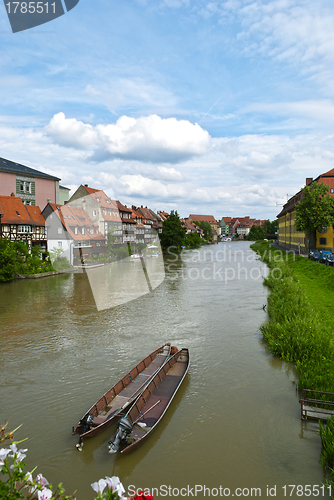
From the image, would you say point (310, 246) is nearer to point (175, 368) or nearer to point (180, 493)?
point (175, 368)

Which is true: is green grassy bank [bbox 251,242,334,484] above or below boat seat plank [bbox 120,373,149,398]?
above

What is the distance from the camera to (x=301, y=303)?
1730 centimetres

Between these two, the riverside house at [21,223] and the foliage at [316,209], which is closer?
the riverside house at [21,223]

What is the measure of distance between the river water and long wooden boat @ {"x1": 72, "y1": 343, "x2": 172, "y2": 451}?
0.33 m

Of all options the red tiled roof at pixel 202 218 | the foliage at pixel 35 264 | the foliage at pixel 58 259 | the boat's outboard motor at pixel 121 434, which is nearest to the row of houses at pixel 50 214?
the foliage at pixel 58 259

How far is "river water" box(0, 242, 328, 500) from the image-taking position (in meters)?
7.30

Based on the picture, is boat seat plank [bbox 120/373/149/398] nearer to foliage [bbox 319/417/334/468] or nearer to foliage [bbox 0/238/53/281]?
foliage [bbox 319/417/334/468]

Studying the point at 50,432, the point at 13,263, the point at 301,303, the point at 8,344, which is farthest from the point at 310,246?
the point at 50,432

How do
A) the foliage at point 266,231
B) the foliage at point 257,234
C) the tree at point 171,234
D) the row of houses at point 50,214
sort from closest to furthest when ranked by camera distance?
1. the row of houses at point 50,214
2. the tree at point 171,234
3. the foliage at point 266,231
4. the foliage at point 257,234

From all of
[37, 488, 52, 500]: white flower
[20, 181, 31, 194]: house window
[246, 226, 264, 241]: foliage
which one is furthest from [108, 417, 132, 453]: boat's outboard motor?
[246, 226, 264, 241]: foliage

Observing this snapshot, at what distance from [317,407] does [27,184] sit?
44535 mm

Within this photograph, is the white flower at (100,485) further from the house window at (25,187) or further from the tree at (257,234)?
the tree at (257,234)

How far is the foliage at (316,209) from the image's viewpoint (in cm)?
3816

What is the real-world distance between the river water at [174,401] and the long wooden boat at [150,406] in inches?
11.4
